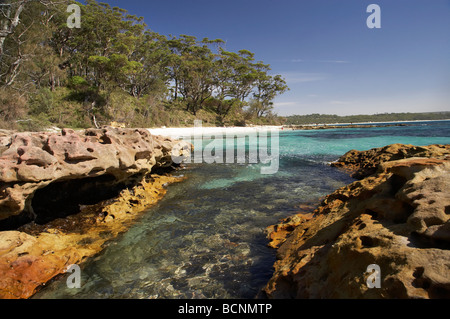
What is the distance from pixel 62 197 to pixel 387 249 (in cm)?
632

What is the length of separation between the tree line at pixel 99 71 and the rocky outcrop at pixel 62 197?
35.2 feet

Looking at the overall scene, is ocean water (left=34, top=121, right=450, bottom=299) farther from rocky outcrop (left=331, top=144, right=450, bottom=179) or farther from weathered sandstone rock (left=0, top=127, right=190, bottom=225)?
rocky outcrop (left=331, top=144, right=450, bottom=179)

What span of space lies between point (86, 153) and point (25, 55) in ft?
50.3

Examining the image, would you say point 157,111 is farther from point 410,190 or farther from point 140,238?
point 410,190

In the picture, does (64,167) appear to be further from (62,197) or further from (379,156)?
(379,156)

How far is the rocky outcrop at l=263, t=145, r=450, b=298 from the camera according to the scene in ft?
5.77

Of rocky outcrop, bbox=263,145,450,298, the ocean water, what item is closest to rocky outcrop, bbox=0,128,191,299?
the ocean water

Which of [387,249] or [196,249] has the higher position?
[387,249]

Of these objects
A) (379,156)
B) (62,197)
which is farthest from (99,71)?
(379,156)

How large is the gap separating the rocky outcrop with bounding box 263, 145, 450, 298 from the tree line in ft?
53.0

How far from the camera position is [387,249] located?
2098 mm

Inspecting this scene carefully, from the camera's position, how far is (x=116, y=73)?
77.2 ft

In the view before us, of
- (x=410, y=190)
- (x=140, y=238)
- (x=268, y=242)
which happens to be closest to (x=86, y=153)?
(x=140, y=238)

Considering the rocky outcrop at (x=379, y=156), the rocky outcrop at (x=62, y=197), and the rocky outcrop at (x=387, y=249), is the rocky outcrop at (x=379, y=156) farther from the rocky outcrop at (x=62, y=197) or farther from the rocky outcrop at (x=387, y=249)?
the rocky outcrop at (x=62, y=197)
